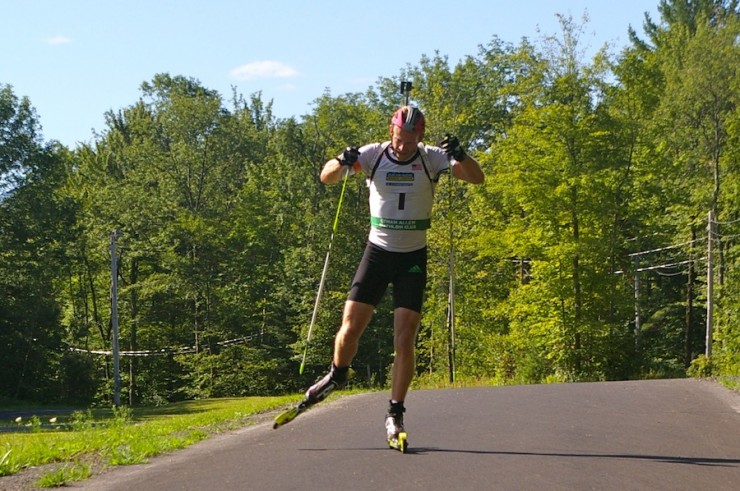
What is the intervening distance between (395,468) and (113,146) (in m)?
63.9

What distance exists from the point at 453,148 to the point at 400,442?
219 cm

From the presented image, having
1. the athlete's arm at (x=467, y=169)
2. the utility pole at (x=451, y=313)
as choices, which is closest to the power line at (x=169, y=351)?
the utility pole at (x=451, y=313)

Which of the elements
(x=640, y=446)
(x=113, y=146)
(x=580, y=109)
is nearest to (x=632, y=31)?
(x=580, y=109)

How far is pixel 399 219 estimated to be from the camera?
24.0 ft

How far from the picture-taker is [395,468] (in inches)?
251

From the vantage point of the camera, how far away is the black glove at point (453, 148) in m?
7.22

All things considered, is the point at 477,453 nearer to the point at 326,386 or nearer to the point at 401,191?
the point at 326,386

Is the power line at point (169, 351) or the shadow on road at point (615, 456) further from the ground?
the shadow on road at point (615, 456)

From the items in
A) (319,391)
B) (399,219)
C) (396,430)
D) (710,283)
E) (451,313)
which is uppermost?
(399,219)

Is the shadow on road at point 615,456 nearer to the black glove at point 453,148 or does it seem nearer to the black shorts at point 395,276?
the black shorts at point 395,276

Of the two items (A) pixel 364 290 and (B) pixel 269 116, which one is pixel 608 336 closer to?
(A) pixel 364 290

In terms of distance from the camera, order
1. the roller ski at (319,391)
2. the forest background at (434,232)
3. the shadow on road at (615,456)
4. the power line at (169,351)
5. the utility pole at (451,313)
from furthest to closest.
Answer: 1. the power line at (169,351)
2. the utility pole at (451,313)
3. the forest background at (434,232)
4. the roller ski at (319,391)
5. the shadow on road at (615,456)

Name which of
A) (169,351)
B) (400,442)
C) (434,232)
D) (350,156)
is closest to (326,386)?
(400,442)

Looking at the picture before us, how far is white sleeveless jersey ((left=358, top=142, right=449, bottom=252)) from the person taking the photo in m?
7.28
